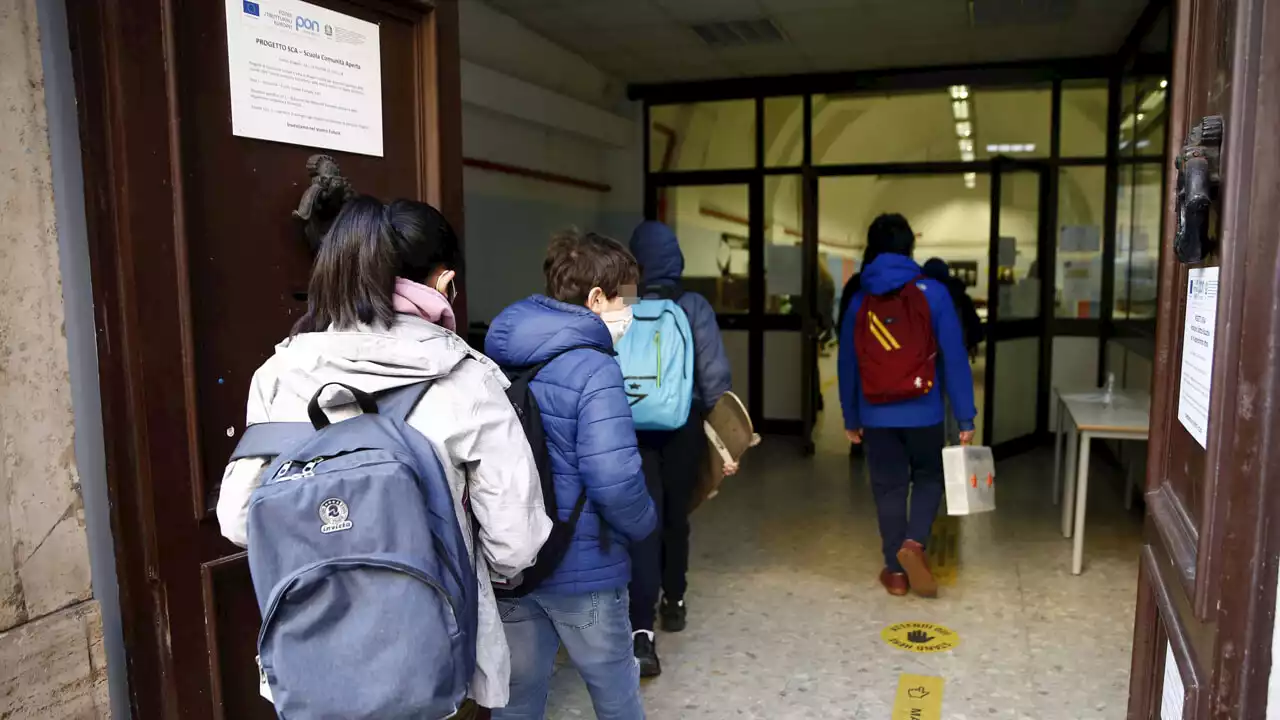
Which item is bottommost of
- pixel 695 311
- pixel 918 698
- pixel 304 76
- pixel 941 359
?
pixel 918 698

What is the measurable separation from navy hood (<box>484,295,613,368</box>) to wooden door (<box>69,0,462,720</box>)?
0.42 metres

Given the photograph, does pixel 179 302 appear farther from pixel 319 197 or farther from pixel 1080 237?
pixel 1080 237

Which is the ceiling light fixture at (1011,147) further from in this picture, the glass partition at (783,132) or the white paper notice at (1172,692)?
the white paper notice at (1172,692)

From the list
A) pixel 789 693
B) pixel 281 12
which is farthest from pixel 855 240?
pixel 281 12

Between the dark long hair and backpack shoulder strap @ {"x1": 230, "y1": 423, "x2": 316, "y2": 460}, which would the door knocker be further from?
backpack shoulder strap @ {"x1": 230, "y1": 423, "x2": 316, "y2": 460}

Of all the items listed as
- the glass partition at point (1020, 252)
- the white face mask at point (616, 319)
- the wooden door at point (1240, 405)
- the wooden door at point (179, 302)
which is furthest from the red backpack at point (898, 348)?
the glass partition at point (1020, 252)

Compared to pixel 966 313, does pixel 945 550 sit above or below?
below

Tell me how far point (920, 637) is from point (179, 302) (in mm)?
2494

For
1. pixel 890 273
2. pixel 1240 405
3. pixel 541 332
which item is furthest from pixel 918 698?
pixel 1240 405

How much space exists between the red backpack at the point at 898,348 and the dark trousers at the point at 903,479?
172mm

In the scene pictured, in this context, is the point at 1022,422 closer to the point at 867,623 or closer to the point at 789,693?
the point at 867,623

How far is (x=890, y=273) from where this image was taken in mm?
3236

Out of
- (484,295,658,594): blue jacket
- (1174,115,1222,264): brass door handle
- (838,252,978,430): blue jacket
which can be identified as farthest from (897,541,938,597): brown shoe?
(1174,115,1222,264): brass door handle

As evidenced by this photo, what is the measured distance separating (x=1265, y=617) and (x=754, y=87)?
5975 mm
